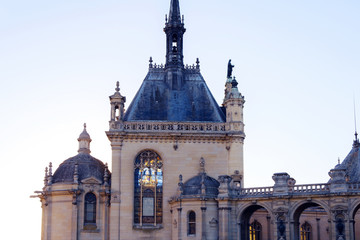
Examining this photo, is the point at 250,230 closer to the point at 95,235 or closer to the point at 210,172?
the point at 210,172

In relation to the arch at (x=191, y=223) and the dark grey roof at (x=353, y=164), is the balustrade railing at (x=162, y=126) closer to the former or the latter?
the arch at (x=191, y=223)

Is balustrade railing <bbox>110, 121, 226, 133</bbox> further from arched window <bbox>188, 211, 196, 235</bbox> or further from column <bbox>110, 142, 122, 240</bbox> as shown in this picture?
arched window <bbox>188, 211, 196, 235</bbox>

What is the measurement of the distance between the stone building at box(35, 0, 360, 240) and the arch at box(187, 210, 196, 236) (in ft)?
0.30

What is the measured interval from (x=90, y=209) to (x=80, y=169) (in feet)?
14.5

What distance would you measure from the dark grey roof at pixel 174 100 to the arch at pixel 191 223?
420 inches

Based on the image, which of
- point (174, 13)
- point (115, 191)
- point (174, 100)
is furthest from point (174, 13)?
point (115, 191)

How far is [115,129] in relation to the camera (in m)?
64.2

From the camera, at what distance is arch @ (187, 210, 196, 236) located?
59.8 metres

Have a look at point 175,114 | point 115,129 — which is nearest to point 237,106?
point 175,114

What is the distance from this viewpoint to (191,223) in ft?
197

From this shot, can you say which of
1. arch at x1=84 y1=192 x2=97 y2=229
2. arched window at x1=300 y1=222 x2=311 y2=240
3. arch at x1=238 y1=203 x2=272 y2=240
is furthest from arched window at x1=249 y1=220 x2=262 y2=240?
arch at x1=84 y1=192 x2=97 y2=229

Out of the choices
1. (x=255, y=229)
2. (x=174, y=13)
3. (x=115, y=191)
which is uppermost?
(x=174, y=13)

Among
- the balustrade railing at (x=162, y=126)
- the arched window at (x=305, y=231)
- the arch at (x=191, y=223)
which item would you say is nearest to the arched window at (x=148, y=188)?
the balustrade railing at (x=162, y=126)

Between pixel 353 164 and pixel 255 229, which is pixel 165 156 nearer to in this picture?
pixel 255 229
